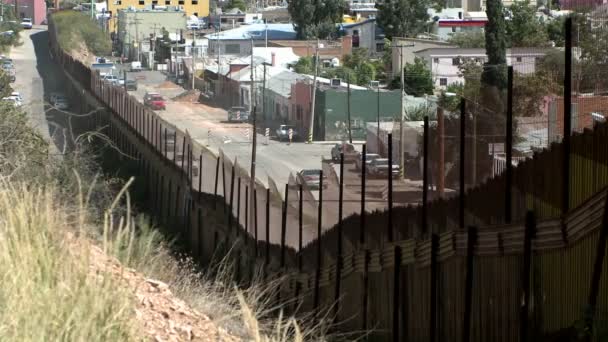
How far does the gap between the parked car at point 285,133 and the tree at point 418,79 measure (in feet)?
15.1

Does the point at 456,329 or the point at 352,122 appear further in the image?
the point at 352,122

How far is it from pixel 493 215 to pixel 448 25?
266 ft

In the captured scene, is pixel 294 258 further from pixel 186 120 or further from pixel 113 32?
pixel 113 32

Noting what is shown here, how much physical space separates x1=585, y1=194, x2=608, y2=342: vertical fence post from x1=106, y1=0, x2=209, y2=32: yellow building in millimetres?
121301

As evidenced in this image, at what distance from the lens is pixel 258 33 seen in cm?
9356

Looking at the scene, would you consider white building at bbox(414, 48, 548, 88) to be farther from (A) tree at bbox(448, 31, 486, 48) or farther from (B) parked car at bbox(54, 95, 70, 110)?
(B) parked car at bbox(54, 95, 70, 110)

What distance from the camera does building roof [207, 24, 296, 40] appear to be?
3588 inches

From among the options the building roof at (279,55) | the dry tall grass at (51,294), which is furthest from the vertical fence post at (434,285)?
the building roof at (279,55)

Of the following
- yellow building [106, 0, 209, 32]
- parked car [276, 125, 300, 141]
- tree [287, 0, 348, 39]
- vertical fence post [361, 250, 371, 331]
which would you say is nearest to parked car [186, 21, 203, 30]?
yellow building [106, 0, 209, 32]

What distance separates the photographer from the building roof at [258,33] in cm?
9112

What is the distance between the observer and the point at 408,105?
146ft

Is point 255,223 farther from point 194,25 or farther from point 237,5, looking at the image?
point 237,5

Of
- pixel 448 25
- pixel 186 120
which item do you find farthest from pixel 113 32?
pixel 186 120

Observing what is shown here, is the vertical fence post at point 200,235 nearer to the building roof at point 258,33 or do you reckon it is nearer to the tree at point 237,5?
the building roof at point 258,33
